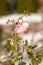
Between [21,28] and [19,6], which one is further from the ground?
[21,28]

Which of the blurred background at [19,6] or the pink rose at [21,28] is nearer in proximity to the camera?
the pink rose at [21,28]

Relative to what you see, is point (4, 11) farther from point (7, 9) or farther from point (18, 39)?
point (18, 39)

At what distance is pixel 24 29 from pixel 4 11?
422 centimetres

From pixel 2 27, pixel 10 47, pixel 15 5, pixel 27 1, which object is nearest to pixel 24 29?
pixel 10 47

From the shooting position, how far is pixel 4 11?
18.5 feet

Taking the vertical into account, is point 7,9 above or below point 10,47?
below

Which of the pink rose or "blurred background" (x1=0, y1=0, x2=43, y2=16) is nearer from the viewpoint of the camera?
the pink rose

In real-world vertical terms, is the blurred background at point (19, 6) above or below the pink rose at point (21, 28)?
below

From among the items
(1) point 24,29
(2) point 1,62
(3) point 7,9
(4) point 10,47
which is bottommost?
(3) point 7,9

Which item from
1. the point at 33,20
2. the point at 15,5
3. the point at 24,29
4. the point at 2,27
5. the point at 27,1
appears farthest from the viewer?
the point at 15,5

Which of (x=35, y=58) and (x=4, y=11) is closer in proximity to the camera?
(x=35, y=58)

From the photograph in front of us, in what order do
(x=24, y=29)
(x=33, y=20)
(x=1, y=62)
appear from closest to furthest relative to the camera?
(x=24, y=29), (x=1, y=62), (x=33, y=20)

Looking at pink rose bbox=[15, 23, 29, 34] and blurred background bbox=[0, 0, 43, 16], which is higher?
pink rose bbox=[15, 23, 29, 34]

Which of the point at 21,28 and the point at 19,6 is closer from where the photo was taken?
the point at 21,28
